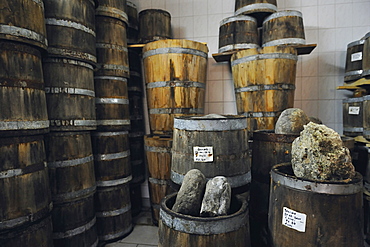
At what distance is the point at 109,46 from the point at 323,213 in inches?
106

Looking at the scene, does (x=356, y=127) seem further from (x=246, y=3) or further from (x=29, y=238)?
(x=29, y=238)

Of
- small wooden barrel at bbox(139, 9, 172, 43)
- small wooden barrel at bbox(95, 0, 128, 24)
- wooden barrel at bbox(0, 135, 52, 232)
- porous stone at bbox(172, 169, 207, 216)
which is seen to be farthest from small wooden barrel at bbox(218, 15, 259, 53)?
wooden barrel at bbox(0, 135, 52, 232)

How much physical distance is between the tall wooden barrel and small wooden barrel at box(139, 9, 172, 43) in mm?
1631

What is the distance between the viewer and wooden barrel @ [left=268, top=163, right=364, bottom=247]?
1215mm

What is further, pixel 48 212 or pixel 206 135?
pixel 48 212

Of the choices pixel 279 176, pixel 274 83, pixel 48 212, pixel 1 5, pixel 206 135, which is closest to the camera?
pixel 279 176

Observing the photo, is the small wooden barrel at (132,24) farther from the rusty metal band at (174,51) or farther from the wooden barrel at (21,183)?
the wooden barrel at (21,183)

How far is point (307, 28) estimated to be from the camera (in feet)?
11.0

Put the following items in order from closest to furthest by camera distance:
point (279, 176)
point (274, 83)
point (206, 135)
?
point (279, 176)
point (206, 135)
point (274, 83)

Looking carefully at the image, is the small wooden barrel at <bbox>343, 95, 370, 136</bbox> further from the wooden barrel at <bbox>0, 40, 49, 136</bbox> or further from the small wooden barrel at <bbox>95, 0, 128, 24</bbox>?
the wooden barrel at <bbox>0, 40, 49, 136</bbox>

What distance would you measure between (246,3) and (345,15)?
1.44 m

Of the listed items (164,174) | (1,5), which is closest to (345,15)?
(164,174)

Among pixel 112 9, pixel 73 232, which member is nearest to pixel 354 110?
pixel 112 9

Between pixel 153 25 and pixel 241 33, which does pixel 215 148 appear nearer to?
pixel 241 33
